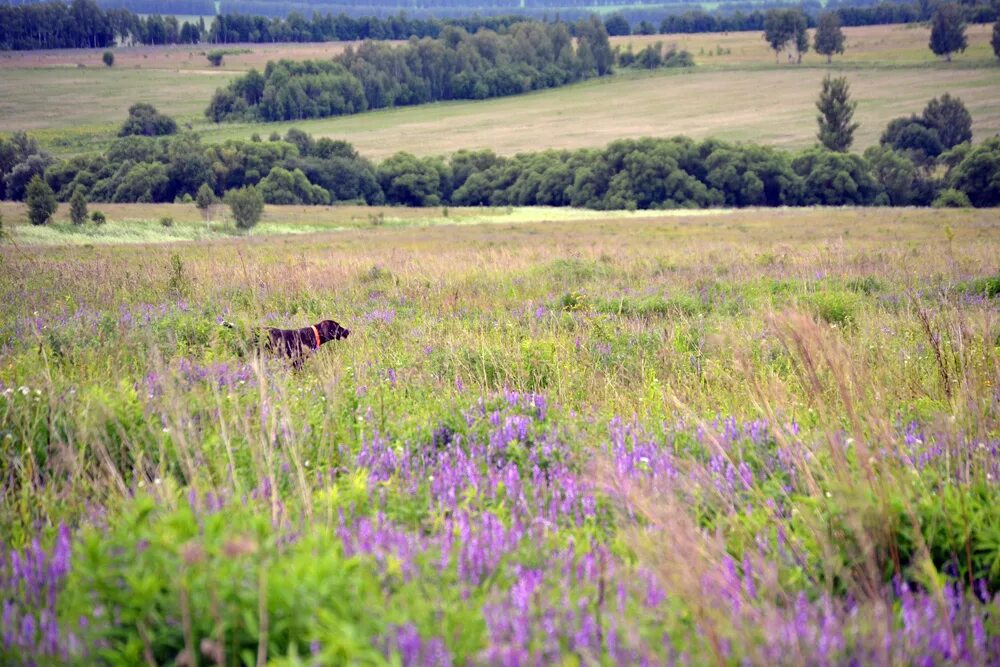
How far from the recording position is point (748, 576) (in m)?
2.66

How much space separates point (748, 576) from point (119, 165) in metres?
85.9

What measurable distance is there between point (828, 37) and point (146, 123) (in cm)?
11566

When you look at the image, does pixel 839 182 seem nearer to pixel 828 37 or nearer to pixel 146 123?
pixel 146 123

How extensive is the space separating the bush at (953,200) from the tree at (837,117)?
2424 cm

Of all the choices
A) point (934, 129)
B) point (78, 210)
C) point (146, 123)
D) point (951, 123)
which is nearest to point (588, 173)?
point (934, 129)

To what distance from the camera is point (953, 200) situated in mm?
65250

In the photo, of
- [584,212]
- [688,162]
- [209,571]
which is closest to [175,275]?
[209,571]

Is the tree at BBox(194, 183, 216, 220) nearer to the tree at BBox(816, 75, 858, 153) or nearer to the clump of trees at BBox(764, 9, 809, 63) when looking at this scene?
the tree at BBox(816, 75, 858, 153)

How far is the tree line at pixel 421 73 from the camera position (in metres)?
128

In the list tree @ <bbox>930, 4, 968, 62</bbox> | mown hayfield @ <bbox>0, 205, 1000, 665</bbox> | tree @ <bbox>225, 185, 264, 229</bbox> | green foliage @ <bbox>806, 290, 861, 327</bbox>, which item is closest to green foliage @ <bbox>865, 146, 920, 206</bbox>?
tree @ <bbox>225, 185, 264, 229</bbox>

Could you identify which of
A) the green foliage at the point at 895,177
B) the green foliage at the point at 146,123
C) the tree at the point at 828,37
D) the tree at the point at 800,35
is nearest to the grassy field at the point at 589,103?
the tree at the point at 828,37

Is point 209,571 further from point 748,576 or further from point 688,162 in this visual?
point 688,162

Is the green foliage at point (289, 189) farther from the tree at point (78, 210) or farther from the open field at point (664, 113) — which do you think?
the tree at point (78, 210)

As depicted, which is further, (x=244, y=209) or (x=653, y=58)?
(x=653, y=58)
